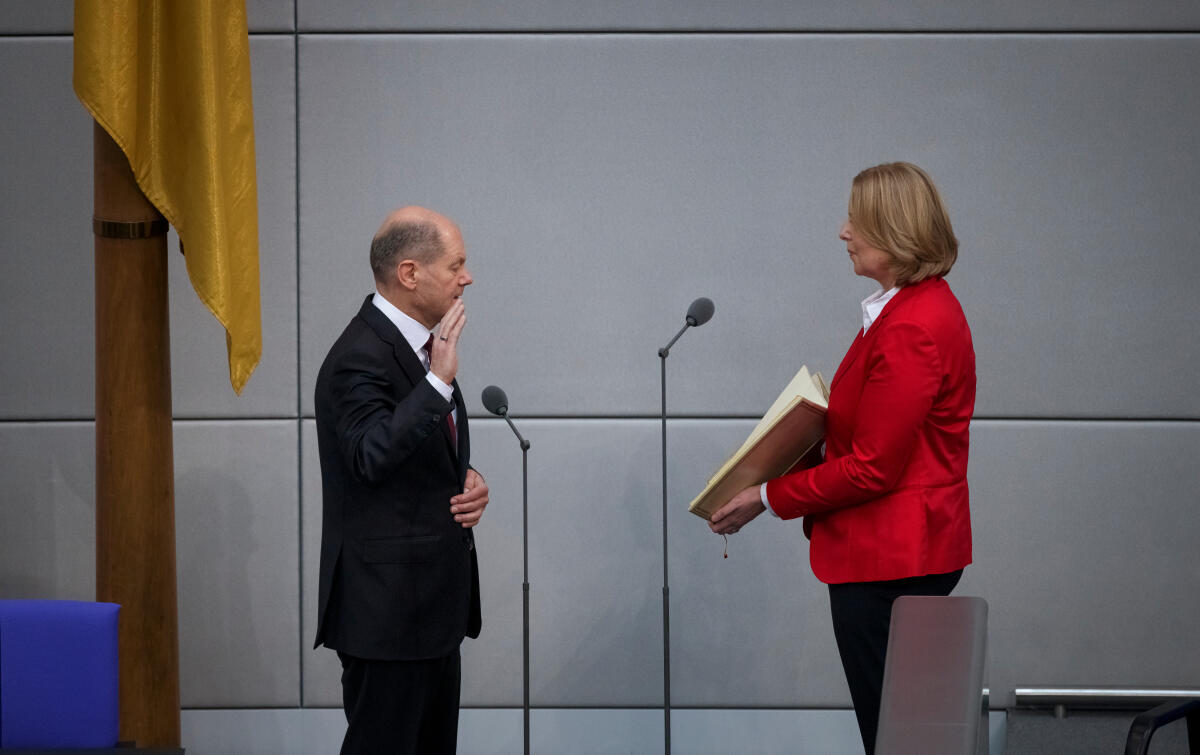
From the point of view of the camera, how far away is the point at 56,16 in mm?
3752

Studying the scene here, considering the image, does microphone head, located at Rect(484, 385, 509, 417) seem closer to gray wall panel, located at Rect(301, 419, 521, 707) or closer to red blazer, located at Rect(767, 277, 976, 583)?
red blazer, located at Rect(767, 277, 976, 583)

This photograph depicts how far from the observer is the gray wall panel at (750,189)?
3756 millimetres

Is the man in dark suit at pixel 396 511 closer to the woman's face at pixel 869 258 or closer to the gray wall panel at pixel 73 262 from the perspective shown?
the woman's face at pixel 869 258

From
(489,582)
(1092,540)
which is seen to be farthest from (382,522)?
(1092,540)

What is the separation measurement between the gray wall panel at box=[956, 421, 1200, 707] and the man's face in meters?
1.90

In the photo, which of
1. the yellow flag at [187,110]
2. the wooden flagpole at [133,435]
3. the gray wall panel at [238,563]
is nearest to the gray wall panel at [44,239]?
the gray wall panel at [238,563]

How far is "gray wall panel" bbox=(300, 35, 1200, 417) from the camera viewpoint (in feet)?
12.3

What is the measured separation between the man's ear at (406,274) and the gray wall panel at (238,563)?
4.70ft

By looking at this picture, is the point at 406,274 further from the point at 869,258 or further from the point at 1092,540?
the point at 1092,540

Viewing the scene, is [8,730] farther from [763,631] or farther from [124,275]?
[763,631]

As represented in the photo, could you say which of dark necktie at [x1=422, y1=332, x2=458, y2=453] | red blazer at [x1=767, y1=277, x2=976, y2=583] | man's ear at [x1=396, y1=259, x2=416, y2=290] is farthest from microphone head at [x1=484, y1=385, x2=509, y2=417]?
red blazer at [x1=767, y1=277, x2=976, y2=583]

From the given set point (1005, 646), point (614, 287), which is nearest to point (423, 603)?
point (614, 287)

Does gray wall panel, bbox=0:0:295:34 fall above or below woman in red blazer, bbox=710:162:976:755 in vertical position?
above

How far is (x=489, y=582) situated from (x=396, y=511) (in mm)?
1438
